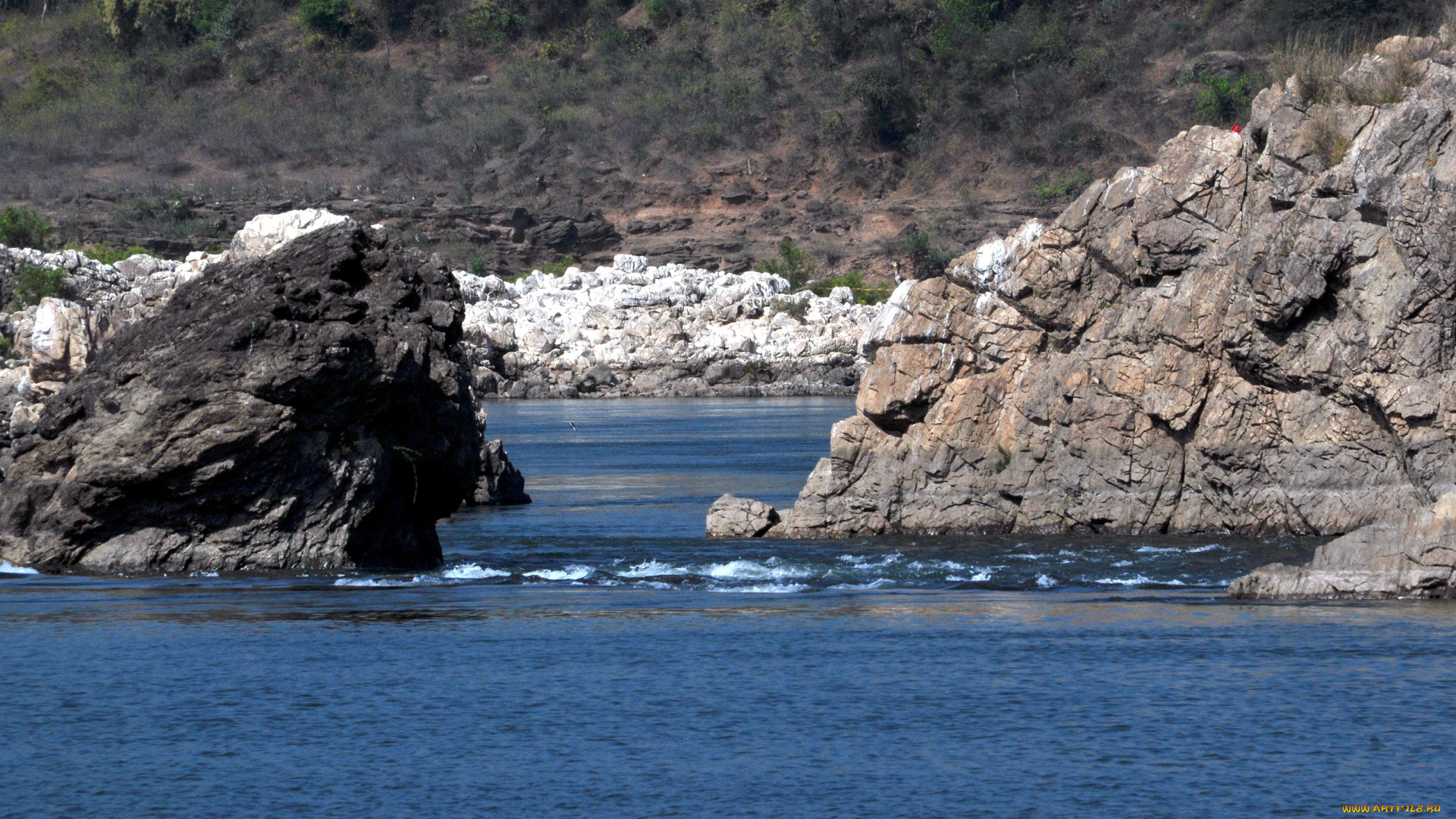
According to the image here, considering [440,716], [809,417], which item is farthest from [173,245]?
[440,716]

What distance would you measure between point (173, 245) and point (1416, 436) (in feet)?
340

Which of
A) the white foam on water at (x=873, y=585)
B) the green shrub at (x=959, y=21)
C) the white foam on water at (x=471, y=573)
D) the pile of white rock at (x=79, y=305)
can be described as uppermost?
the green shrub at (x=959, y=21)

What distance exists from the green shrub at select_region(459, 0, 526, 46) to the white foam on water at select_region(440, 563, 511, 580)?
127 m

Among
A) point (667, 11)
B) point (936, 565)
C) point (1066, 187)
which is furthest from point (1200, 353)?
point (667, 11)

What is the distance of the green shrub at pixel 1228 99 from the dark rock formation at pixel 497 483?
75855 mm

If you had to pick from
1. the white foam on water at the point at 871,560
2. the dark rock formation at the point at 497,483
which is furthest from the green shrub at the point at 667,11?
the white foam on water at the point at 871,560

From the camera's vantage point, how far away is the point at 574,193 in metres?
131

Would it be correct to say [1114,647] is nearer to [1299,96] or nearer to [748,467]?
[1299,96]

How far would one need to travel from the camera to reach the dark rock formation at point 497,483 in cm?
4131

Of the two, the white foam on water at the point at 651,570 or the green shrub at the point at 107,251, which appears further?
the green shrub at the point at 107,251

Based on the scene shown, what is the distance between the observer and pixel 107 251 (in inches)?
4407

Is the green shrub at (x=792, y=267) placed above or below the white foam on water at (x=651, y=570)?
above

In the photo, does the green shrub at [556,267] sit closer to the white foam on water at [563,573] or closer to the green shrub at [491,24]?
the green shrub at [491,24]

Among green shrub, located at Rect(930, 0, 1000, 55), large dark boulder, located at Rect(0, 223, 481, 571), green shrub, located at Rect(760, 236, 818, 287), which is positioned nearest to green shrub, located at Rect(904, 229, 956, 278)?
green shrub, located at Rect(760, 236, 818, 287)
